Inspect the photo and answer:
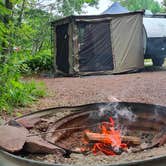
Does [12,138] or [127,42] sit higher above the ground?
[127,42]

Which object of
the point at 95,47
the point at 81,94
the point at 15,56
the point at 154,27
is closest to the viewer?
the point at 15,56

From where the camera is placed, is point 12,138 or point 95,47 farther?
point 95,47

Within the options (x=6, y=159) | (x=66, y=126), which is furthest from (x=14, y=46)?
(x=6, y=159)

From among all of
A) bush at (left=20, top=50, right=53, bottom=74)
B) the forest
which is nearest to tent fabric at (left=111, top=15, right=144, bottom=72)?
bush at (left=20, top=50, right=53, bottom=74)

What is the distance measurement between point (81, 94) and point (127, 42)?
398cm

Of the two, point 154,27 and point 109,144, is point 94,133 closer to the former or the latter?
point 109,144

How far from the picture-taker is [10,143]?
1811 millimetres

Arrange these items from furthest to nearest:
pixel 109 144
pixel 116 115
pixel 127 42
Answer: pixel 127 42 → pixel 116 115 → pixel 109 144

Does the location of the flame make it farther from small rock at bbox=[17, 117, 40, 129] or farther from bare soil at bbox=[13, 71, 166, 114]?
bare soil at bbox=[13, 71, 166, 114]

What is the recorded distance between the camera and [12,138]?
6.13 feet

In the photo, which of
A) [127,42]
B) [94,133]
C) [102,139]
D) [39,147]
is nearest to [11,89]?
[94,133]

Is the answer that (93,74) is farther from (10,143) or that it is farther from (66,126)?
(10,143)

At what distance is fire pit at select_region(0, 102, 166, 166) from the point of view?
1724 mm

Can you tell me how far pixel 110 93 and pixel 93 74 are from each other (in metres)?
3.34
